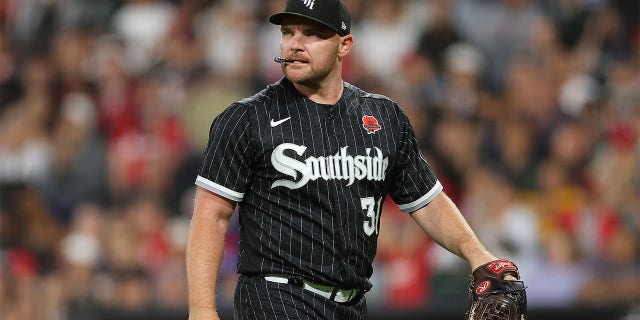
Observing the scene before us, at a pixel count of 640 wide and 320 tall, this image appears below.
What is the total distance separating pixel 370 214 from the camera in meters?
3.88

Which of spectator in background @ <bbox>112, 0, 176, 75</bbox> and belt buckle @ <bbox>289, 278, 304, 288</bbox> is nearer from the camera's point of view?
belt buckle @ <bbox>289, 278, 304, 288</bbox>

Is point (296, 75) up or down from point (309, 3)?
down

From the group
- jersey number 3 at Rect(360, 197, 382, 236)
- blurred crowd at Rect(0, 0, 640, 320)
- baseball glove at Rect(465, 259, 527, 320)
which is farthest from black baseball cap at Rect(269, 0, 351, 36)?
blurred crowd at Rect(0, 0, 640, 320)

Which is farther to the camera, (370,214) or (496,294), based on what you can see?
(370,214)

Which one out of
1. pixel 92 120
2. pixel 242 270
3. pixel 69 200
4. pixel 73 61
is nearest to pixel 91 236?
pixel 69 200

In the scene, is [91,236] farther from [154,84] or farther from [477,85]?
[477,85]

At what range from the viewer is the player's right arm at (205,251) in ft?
11.6

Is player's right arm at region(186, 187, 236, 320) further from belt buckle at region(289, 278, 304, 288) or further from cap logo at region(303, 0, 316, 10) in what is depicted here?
cap logo at region(303, 0, 316, 10)

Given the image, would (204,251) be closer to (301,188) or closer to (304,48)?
(301,188)

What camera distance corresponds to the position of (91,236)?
8.07 m

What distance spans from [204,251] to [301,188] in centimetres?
43

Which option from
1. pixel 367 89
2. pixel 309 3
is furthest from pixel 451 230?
pixel 367 89

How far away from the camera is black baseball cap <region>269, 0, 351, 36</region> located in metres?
3.72

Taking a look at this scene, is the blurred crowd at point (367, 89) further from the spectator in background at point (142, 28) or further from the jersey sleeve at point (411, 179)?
the jersey sleeve at point (411, 179)
